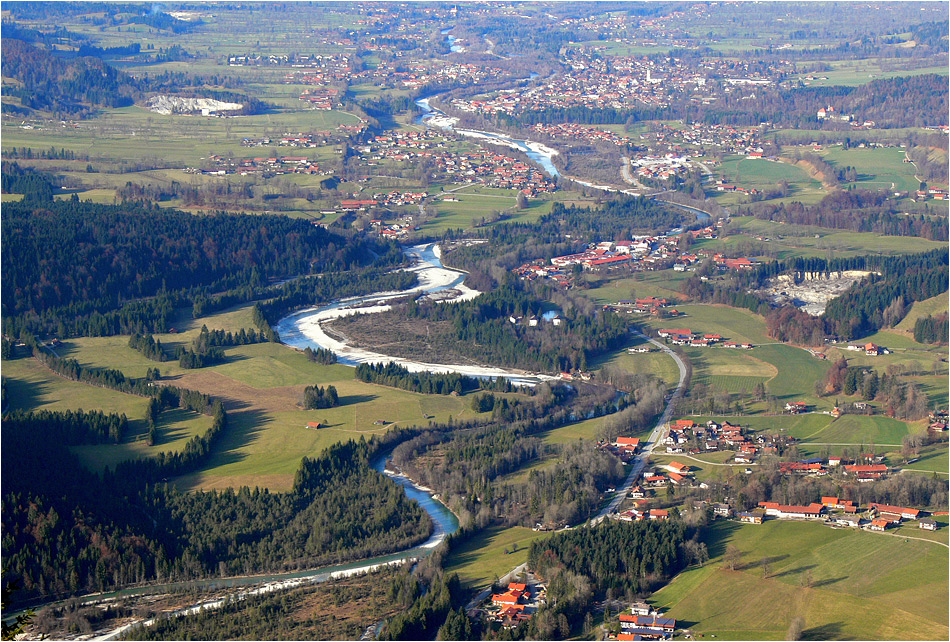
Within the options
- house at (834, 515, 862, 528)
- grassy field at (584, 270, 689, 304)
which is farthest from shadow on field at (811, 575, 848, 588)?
grassy field at (584, 270, 689, 304)

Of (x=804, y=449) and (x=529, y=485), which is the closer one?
(x=529, y=485)

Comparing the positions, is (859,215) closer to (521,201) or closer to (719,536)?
(521,201)

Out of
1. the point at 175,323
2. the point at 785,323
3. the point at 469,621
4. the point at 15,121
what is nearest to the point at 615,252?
the point at 785,323

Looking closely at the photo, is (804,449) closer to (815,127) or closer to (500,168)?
(500,168)

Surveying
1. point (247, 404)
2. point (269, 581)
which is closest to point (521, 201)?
point (247, 404)

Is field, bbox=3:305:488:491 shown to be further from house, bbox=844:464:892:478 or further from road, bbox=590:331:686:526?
house, bbox=844:464:892:478

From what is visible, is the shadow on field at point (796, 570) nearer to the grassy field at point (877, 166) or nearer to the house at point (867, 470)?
the house at point (867, 470)
